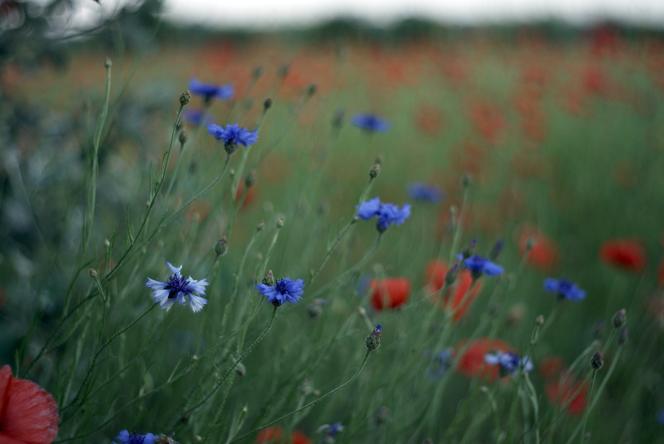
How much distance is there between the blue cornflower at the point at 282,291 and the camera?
32.5 inches

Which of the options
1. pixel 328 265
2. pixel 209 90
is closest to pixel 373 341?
pixel 209 90

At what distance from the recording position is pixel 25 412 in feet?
2.54

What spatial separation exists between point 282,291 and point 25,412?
1.12ft

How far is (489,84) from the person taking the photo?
15.4ft

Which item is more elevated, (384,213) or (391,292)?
(384,213)

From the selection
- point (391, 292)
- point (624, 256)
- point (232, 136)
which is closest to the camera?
point (232, 136)

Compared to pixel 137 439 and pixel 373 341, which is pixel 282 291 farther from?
pixel 137 439

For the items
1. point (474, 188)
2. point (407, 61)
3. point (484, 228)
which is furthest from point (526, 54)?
point (484, 228)

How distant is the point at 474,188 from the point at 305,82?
52.1 inches

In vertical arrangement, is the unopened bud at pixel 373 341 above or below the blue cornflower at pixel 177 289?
below

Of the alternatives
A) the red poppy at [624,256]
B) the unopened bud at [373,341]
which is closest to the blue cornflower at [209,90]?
the unopened bud at [373,341]

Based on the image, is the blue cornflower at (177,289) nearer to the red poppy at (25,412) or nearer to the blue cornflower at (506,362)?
the red poppy at (25,412)

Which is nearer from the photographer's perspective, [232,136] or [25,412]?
[25,412]

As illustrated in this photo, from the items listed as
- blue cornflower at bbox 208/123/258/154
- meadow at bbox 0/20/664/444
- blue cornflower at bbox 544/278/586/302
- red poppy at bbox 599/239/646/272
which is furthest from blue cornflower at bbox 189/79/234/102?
red poppy at bbox 599/239/646/272
